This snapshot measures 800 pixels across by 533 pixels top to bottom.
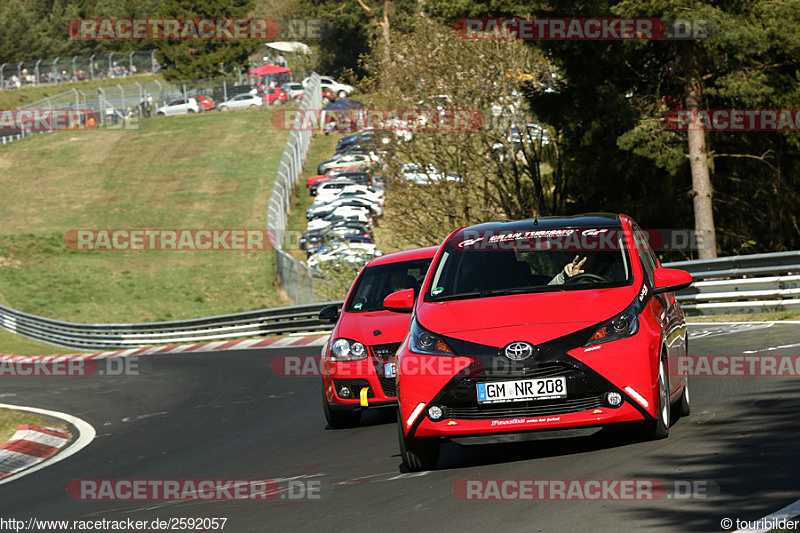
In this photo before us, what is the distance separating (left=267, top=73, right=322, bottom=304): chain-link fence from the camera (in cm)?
3541

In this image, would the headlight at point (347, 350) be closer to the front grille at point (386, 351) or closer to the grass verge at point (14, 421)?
the front grille at point (386, 351)

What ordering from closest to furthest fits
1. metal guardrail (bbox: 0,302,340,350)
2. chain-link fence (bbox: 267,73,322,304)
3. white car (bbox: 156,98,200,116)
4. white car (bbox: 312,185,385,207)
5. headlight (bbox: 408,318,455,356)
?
headlight (bbox: 408,318,455,356) < metal guardrail (bbox: 0,302,340,350) < chain-link fence (bbox: 267,73,322,304) < white car (bbox: 312,185,385,207) < white car (bbox: 156,98,200,116)

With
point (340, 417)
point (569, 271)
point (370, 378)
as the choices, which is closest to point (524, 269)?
point (569, 271)

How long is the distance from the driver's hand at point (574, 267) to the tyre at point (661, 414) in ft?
3.30

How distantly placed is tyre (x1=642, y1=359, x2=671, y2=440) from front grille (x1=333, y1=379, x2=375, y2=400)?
3.58 meters

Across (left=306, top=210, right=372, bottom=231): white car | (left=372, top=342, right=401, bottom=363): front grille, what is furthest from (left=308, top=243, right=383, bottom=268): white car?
(left=372, top=342, right=401, bottom=363): front grille

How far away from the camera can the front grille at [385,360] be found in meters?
11.3

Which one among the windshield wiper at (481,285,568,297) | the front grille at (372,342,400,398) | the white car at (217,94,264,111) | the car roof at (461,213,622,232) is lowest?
the white car at (217,94,264,111)

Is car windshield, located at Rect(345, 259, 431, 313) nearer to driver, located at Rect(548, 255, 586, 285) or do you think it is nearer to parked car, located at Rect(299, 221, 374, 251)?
driver, located at Rect(548, 255, 586, 285)

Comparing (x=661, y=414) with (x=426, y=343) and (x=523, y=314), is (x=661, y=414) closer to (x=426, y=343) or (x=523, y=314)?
(x=523, y=314)

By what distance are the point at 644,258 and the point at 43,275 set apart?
4399 centimetres

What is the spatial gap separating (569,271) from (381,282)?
12.5ft

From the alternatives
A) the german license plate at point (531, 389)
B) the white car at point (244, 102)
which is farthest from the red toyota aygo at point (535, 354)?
the white car at point (244, 102)

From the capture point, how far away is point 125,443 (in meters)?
13.0
